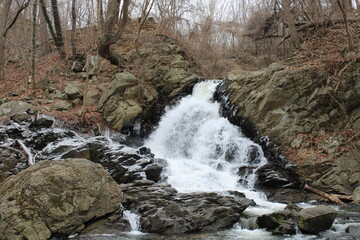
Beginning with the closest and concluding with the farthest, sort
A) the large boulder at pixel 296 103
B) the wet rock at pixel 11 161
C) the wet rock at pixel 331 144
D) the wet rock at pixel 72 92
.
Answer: the wet rock at pixel 11 161 → the wet rock at pixel 331 144 → the large boulder at pixel 296 103 → the wet rock at pixel 72 92

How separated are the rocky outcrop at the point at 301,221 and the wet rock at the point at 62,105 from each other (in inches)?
391

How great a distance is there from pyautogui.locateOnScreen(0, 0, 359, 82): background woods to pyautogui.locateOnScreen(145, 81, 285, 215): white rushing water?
15.6 feet

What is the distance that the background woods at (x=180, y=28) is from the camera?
48.8 ft

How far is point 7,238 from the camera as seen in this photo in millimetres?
5715

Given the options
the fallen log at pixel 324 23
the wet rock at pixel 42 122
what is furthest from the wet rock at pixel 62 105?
the fallen log at pixel 324 23

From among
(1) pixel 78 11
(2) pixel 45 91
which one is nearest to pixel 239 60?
(1) pixel 78 11

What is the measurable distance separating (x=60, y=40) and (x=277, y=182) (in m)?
14.3

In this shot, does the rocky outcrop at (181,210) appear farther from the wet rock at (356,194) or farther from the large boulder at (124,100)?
the large boulder at (124,100)

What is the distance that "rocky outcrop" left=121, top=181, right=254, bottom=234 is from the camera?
22.1ft

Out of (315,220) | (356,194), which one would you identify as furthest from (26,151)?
(356,194)

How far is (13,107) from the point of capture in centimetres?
1291

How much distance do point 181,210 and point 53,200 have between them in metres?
2.74

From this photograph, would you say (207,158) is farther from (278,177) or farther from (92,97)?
(92,97)

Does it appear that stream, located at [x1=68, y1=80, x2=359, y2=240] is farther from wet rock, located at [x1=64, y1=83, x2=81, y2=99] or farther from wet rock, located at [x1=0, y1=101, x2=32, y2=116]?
wet rock, located at [x1=0, y1=101, x2=32, y2=116]
